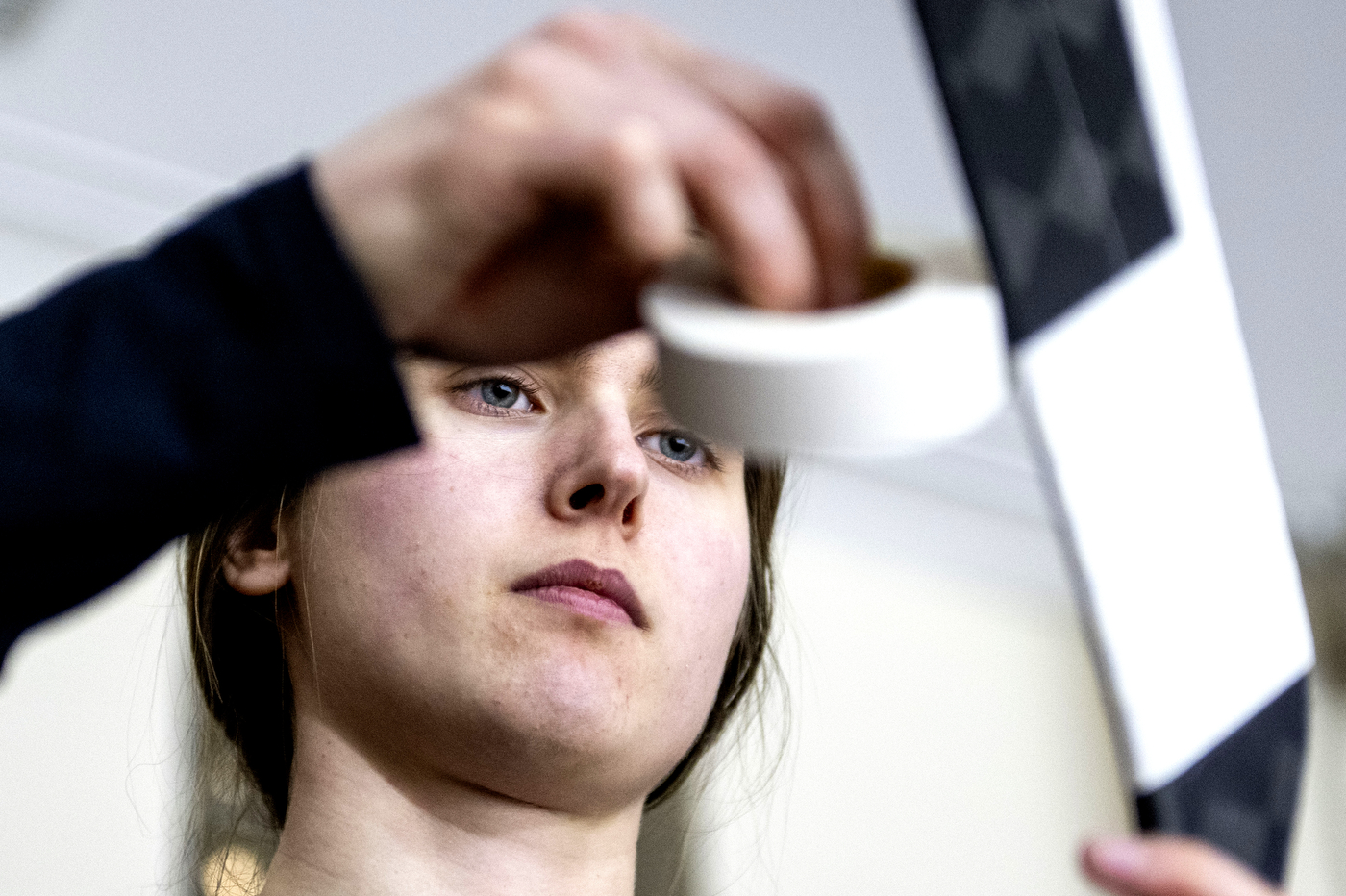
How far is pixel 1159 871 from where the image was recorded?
0.37 metres

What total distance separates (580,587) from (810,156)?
32cm

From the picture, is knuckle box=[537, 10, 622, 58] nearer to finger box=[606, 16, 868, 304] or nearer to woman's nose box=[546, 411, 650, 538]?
finger box=[606, 16, 868, 304]

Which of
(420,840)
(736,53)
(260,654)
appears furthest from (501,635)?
(736,53)

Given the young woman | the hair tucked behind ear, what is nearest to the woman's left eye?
the hair tucked behind ear

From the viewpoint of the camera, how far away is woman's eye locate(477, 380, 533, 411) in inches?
26.9

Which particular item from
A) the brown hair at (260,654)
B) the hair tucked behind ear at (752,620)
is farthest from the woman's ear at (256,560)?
the hair tucked behind ear at (752,620)

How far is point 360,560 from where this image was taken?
64cm

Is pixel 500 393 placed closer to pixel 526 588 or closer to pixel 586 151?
pixel 526 588

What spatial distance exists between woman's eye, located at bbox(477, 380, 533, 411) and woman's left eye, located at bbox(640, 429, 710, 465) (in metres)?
0.06

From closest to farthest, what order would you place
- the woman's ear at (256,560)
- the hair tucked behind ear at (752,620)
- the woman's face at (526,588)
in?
the woman's face at (526,588) < the woman's ear at (256,560) < the hair tucked behind ear at (752,620)

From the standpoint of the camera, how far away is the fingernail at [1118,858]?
361 mm

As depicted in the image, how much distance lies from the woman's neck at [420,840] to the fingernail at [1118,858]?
0.34 meters

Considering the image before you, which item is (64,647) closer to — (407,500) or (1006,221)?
(407,500)

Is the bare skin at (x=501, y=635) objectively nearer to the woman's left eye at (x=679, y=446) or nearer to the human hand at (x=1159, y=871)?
the woman's left eye at (x=679, y=446)
